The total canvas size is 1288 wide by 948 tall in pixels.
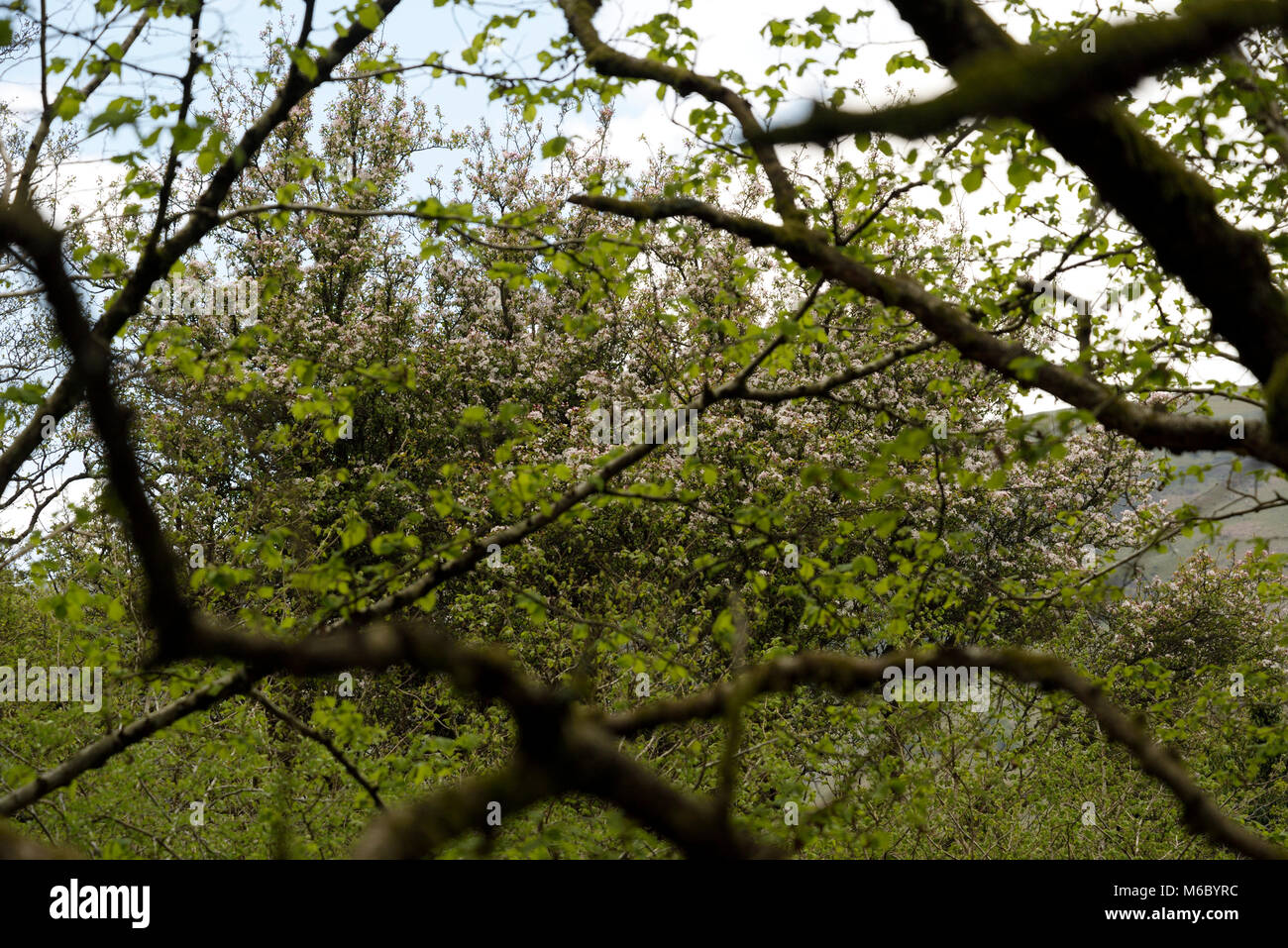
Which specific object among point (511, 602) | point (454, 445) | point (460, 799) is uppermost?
point (454, 445)

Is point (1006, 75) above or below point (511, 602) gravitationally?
below

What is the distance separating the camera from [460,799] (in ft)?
3.73

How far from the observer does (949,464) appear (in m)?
3.86

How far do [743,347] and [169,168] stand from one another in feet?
9.06

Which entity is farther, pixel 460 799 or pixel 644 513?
pixel 644 513

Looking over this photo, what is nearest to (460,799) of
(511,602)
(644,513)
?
(511,602)
